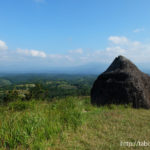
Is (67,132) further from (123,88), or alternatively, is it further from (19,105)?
(123,88)

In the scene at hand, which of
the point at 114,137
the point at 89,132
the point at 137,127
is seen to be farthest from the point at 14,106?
the point at 137,127

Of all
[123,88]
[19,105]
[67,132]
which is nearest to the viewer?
[67,132]

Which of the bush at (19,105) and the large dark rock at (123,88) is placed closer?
the bush at (19,105)

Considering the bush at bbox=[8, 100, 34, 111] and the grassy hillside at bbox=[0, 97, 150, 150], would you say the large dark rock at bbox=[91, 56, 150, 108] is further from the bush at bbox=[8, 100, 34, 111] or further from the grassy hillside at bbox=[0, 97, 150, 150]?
the bush at bbox=[8, 100, 34, 111]

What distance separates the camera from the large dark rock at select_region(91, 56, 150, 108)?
311 inches

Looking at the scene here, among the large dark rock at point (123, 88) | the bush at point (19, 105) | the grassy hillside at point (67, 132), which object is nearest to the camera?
the grassy hillside at point (67, 132)

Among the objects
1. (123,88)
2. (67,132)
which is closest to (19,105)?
(67,132)

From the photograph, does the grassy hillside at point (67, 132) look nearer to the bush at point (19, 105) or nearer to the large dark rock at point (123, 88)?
the bush at point (19, 105)

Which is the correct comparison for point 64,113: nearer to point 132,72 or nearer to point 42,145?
point 42,145

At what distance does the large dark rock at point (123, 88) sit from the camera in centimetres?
790

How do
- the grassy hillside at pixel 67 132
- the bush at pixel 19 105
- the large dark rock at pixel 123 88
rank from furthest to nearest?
1. the large dark rock at pixel 123 88
2. the bush at pixel 19 105
3. the grassy hillside at pixel 67 132

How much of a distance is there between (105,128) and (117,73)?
5.89m

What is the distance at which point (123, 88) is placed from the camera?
8172mm

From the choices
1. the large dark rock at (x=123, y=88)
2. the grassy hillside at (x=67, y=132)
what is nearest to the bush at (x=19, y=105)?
the grassy hillside at (x=67, y=132)
